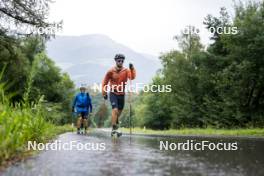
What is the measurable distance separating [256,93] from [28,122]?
28989 mm

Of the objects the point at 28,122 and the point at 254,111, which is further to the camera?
the point at 254,111

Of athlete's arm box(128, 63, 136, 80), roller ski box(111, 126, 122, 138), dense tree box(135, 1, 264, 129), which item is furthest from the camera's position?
dense tree box(135, 1, 264, 129)

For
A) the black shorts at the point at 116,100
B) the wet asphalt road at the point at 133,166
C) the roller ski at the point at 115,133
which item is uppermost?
the black shorts at the point at 116,100

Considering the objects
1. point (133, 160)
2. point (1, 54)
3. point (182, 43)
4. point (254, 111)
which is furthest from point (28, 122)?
point (182, 43)

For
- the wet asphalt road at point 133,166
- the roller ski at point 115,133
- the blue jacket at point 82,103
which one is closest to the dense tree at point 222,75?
the blue jacket at point 82,103

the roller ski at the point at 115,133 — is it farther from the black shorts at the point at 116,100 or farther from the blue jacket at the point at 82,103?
the blue jacket at the point at 82,103

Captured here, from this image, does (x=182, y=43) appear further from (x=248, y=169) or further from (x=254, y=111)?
(x=248, y=169)

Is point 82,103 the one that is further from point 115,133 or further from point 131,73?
point 131,73

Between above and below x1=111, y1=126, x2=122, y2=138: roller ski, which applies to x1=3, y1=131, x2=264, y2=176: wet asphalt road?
below

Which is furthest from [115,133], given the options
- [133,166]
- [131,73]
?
[133,166]

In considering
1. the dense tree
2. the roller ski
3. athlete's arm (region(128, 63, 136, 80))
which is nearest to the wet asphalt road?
athlete's arm (region(128, 63, 136, 80))

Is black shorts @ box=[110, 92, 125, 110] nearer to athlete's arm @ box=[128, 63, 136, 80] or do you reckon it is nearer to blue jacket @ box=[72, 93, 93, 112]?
athlete's arm @ box=[128, 63, 136, 80]

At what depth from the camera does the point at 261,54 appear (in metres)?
31.5

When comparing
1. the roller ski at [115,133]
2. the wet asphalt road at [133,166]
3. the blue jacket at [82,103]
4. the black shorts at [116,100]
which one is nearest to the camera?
the wet asphalt road at [133,166]
